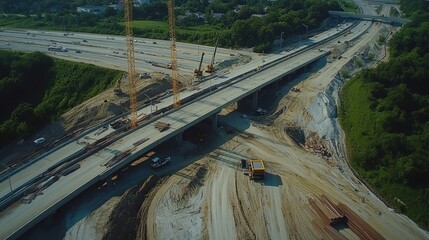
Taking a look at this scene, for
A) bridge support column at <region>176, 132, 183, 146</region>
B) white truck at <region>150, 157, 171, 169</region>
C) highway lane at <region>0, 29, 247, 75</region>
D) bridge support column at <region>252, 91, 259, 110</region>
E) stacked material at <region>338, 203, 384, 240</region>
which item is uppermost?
highway lane at <region>0, 29, 247, 75</region>

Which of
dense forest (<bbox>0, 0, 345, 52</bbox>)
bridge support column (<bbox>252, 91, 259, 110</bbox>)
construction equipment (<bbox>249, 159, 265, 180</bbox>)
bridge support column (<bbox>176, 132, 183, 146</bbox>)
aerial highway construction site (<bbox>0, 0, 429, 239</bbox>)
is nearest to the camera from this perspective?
aerial highway construction site (<bbox>0, 0, 429, 239</bbox>)

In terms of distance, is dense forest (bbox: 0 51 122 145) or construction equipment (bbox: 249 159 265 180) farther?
dense forest (bbox: 0 51 122 145)

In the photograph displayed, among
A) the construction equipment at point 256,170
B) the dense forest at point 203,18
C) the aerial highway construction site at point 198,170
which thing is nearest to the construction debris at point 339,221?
the aerial highway construction site at point 198,170

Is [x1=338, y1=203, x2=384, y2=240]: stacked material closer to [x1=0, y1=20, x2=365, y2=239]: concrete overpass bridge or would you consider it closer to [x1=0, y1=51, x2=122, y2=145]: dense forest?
[x1=0, y1=20, x2=365, y2=239]: concrete overpass bridge

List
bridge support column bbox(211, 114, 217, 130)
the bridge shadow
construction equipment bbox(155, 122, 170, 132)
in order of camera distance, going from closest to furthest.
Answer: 1. the bridge shadow
2. construction equipment bbox(155, 122, 170, 132)
3. bridge support column bbox(211, 114, 217, 130)

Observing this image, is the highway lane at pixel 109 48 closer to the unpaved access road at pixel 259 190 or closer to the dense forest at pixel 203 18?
the dense forest at pixel 203 18

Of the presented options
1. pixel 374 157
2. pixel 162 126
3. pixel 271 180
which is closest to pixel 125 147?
pixel 162 126

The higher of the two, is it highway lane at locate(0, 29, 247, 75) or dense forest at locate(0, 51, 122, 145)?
highway lane at locate(0, 29, 247, 75)

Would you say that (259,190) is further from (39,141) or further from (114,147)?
(39,141)

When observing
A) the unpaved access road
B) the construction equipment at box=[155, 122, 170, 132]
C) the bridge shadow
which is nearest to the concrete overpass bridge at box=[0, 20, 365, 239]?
the construction equipment at box=[155, 122, 170, 132]
